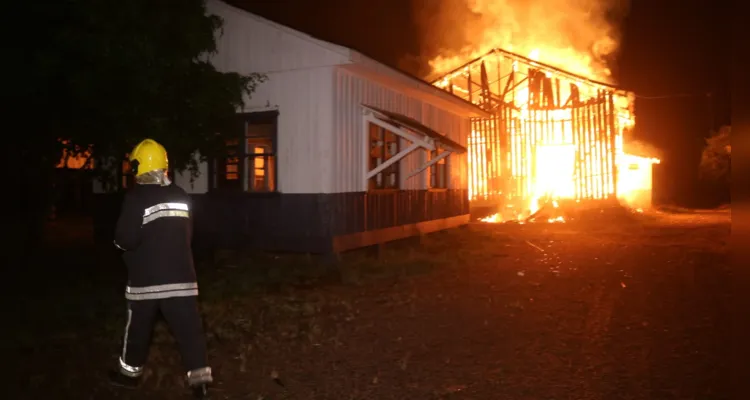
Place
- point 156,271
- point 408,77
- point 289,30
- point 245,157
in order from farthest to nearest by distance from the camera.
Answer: point 408,77 < point 245,157 < point 289,30 < point 156,271

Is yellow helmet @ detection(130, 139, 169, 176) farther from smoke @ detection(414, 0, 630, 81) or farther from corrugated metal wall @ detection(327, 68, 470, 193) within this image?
smoke @ detection(414, 0, 630, 81)

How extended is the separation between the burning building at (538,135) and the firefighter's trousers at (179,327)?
18.2 metres

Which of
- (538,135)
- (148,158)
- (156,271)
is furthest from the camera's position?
(538,135)

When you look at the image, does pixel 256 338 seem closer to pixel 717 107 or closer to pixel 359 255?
pixel 359 255

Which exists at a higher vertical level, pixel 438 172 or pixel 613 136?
pixel 613 136

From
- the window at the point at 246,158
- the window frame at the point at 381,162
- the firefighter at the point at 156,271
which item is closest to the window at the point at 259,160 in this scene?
the window at the point at 246,158

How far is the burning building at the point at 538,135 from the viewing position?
20.9m

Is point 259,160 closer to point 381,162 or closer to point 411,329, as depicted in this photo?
point 381,162

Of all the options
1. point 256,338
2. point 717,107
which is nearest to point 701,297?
point 256,338

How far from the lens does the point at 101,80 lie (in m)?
8.25

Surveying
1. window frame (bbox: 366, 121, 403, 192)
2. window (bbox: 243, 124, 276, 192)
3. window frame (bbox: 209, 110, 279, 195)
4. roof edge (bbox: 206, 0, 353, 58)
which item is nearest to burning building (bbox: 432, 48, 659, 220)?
window frame (bbox: 366, 121, 403, 192)

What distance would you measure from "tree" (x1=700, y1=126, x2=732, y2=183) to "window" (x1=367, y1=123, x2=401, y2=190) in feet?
84.0

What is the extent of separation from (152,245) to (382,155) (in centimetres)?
834

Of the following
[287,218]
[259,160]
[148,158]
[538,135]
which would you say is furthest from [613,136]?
[148,158]
